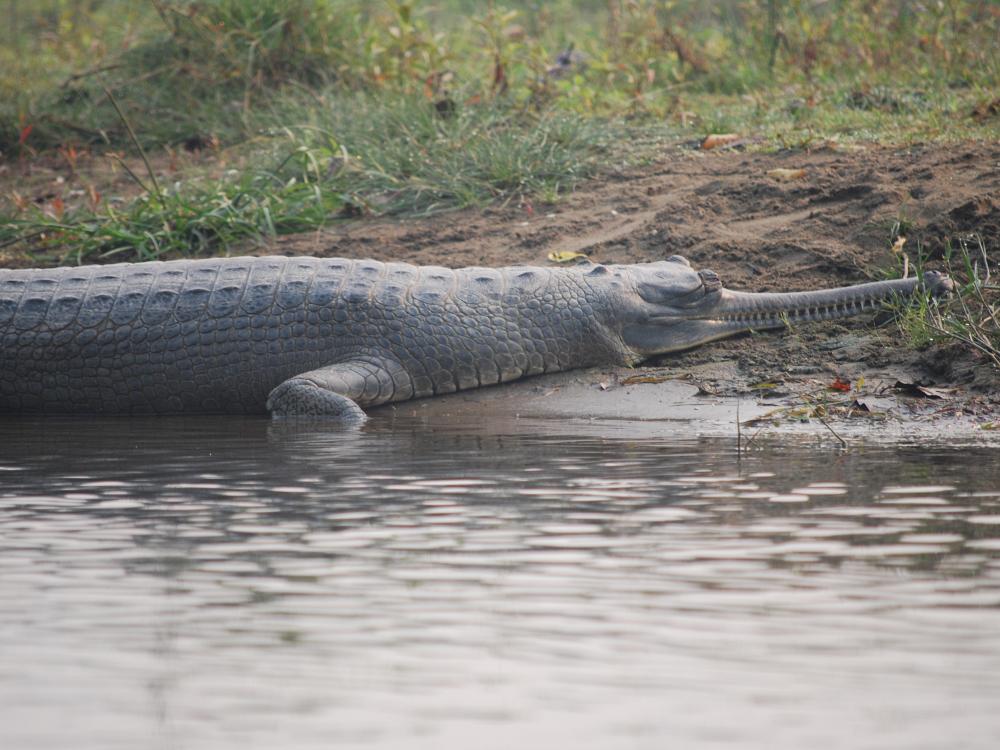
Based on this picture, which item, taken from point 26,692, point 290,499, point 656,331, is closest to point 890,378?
point 656,331

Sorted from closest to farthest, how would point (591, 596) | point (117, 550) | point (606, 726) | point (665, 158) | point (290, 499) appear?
1. point (606, 726)
2. point (591, 596)
3. point (117, 550)
4. point (290, 499)
5. point (665, 158)

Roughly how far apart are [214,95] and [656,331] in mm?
5103

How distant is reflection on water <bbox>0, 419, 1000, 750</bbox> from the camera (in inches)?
95.1

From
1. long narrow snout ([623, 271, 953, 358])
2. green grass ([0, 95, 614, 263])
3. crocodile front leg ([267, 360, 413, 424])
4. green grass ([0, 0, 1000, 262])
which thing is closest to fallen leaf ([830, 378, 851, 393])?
long narrow snout ([623, 271, 953, 358])

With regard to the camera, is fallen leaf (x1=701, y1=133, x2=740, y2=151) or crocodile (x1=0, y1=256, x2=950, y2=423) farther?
fallen leaf (x1=701, y1=133, x2=740, y2=151)

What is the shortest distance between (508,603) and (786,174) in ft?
17.4

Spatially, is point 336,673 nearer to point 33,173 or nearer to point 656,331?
point 656,331

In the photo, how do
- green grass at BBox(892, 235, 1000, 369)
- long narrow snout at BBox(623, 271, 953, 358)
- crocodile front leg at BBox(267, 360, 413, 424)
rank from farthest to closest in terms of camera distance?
long narrow snout at BBox(623, 271, 953, 358) → crocodile front leg at BBox(267, 360, 413, 424) → green grass at BBox(892, 235, 1000, 369)

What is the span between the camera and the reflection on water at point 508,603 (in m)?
2.42

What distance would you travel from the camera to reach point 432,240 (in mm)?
8031

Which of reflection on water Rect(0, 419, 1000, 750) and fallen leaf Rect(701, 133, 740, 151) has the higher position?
fallen leaf Rect(701, 133, 740, 151)

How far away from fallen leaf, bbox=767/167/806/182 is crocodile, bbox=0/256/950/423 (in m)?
1.35

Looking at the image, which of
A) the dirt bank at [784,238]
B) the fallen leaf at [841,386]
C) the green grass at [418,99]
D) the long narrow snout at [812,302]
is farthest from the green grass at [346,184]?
the fallen leaf at [841,386]

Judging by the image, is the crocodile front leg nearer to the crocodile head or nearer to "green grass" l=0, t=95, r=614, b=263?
the crocodile head
